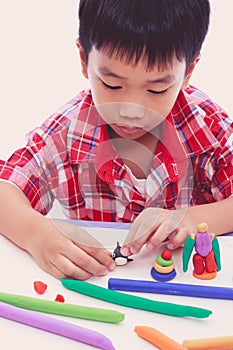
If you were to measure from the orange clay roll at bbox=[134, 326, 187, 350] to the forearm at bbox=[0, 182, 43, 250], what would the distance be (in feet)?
0.62

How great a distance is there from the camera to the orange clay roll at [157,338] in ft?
1.88

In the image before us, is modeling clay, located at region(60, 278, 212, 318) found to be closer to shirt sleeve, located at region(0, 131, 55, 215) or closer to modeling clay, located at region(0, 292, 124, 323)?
modeling clay, located at region(0, 292, 124, 323)

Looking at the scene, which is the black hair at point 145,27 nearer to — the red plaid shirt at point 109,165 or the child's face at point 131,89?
the child's face at point 131,89

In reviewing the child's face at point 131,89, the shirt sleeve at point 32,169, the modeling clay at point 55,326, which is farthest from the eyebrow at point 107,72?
the modeling clay at point 55,326

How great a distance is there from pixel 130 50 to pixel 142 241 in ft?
0.68

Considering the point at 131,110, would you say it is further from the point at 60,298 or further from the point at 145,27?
the point at 60,298

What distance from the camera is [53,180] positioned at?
0.85m

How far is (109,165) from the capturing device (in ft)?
2.65

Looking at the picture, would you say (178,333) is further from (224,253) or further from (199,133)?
(199,133)

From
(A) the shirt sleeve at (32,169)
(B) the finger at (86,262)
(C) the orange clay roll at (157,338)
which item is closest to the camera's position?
(C) the orange clay roll at (157,338)

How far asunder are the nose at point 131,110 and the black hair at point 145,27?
0.05 meters

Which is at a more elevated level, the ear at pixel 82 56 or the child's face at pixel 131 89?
the ear at pixel 82 56

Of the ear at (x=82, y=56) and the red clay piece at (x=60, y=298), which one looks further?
the ear at (x=82, y=56)

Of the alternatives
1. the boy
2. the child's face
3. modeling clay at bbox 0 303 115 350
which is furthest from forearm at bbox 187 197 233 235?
modeling clay at bbox 0 303 115 350
